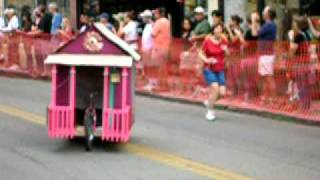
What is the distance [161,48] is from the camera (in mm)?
18797

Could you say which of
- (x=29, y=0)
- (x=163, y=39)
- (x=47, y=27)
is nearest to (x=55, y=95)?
(x=163, y=39)

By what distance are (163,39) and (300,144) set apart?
746 cm

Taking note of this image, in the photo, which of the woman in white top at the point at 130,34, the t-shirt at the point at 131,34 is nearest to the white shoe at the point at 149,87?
the woman in white top at the point at 130,34

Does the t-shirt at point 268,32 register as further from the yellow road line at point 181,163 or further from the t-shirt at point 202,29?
the yellow road line at point 181,163

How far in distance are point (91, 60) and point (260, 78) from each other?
5.98m

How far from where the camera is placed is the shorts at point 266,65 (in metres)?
15.8

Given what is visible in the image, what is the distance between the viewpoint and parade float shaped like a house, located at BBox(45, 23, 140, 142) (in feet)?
35.8

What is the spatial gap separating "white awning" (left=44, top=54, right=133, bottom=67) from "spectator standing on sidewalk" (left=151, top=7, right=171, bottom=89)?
7654 mm

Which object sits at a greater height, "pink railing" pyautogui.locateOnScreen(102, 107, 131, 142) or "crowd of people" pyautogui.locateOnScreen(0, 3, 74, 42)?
"crowd of people" pyautogui.locateOnScreen(0, 3, 74, 42)

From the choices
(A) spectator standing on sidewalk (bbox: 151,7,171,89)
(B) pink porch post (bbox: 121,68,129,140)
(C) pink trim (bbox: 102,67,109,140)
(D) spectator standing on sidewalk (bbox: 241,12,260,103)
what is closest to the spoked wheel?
(C) pink trim (bbox: 102,67,109,140)

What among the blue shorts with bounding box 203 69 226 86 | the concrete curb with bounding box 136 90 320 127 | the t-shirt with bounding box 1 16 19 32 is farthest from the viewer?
the t-shirt with bounding box 1 16 19 32

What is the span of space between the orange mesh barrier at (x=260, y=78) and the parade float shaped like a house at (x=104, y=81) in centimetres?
469

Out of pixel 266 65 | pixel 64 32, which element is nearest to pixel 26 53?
pixel 64 32

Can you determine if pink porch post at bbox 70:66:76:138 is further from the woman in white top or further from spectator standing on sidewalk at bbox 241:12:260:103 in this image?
the woman in white top
